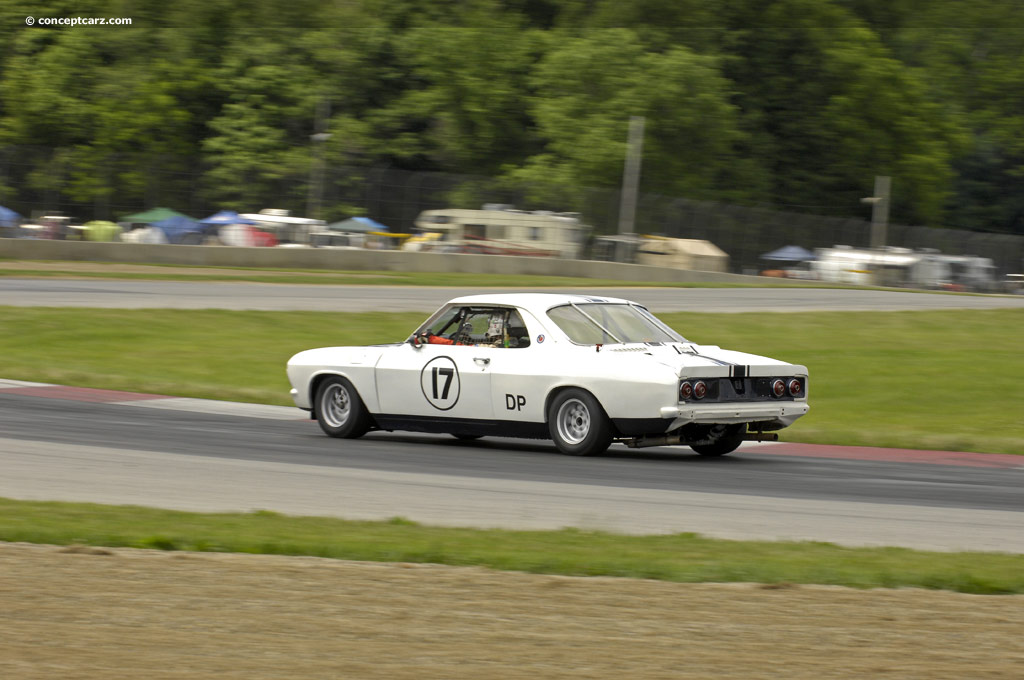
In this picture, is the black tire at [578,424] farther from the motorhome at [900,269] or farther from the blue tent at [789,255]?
the blue tent at [789,255]

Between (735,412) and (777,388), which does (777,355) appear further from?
(735,412)

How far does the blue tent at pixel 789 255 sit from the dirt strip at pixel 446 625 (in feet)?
142

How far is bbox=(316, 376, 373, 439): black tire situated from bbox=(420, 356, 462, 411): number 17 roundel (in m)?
0.79

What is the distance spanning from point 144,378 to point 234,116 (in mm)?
42367

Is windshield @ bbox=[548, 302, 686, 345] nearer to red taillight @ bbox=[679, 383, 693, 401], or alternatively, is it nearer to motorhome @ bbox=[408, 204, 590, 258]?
red taillight @ bbox=[679, 383, 693, 401]

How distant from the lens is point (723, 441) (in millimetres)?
11859

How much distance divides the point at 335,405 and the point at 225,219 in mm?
30415

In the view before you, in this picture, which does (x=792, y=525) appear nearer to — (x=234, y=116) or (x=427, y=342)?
(x=427, y=342)

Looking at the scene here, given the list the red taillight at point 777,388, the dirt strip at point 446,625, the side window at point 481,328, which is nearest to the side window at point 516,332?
the side window at point 481,328

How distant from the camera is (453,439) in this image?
514 inches

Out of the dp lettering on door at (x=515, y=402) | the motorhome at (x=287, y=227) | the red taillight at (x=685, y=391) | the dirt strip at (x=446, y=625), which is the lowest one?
the dirt strip at (x=446, y=625)

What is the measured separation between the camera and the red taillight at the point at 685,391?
34.8 ft

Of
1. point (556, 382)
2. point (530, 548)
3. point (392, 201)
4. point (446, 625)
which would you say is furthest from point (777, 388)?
point (392, 201)

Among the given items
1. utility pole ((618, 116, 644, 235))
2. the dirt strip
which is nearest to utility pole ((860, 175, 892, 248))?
utility pole ((618, 116, 644, 235))
